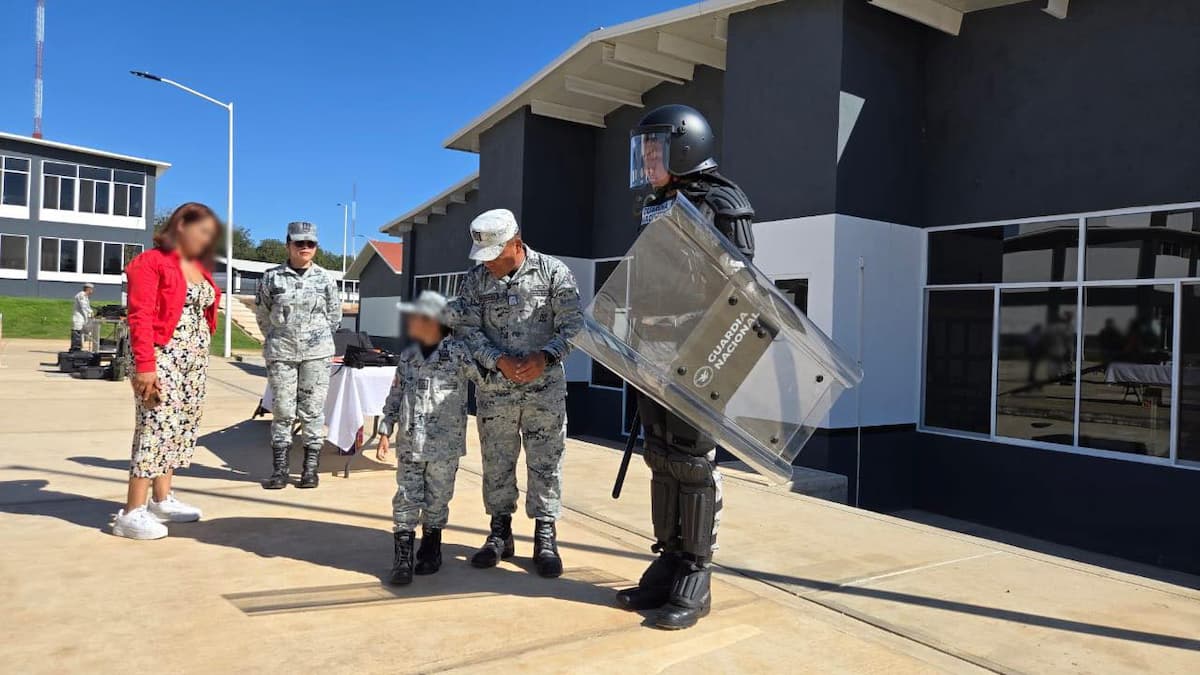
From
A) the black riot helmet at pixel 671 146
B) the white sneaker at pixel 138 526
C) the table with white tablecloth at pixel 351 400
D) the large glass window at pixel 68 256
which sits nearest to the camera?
the large glass window at pixel 68 256

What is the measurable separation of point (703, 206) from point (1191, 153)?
5774 mm

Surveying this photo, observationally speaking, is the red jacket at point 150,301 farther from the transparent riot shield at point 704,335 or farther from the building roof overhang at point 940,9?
the building roof overhang at point 940,9

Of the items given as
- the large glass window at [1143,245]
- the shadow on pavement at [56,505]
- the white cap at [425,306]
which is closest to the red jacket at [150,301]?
the shadow on pavement at [56,505]

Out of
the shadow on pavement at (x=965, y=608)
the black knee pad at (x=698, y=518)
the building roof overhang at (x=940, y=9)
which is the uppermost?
the building roof overhang at (x=940, y=9)

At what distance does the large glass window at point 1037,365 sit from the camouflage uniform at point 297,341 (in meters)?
6.42

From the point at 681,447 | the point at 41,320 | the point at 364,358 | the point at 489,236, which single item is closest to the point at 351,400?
the point at 364,358

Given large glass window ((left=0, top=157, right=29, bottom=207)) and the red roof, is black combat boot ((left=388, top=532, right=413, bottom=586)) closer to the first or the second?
large glass window ((left=0, top=157, right=29, bottom=207))

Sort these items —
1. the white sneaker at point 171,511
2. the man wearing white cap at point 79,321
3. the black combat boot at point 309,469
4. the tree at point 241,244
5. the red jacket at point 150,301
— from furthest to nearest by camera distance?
1. the man wearing white cap at point 79,321
2. the black combat boot at point 309,469
3. the white sneaker at point 171,511
4. the red jacket at point 150,301
5. the tree at point 241,244

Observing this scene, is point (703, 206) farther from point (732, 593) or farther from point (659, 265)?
point (732, 593)

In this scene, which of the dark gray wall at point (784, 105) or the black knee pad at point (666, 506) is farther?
the dark gray wall at point (784, 105)

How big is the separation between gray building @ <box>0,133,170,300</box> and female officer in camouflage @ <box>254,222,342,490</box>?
290cm

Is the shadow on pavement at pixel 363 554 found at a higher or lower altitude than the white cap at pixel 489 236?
lower

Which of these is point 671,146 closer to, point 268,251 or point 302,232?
point 268,251

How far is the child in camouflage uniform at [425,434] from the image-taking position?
379cm
